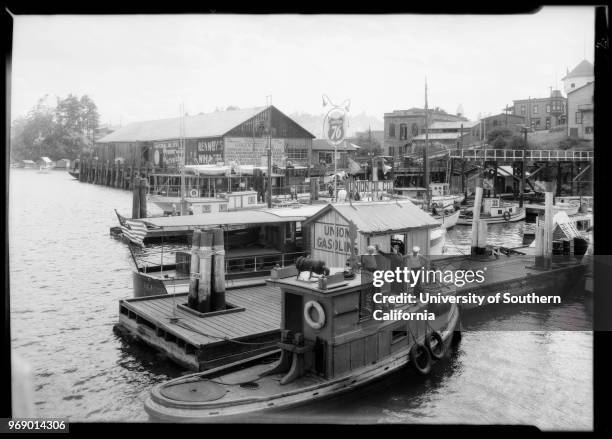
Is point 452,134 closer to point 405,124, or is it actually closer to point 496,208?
point 496,208

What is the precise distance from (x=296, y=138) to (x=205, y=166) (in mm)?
6756

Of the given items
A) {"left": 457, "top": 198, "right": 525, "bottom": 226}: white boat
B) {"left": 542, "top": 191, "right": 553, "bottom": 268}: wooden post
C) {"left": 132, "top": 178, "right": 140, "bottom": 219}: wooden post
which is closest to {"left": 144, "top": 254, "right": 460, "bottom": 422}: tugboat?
{"left": 542, "top": 191, "right": 553, "bottom": 268}: wooden post

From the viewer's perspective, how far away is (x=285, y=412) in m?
7.52

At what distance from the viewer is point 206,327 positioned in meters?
10.8

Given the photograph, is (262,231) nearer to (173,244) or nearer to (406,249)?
(406,249)

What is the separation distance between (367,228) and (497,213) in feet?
72.5

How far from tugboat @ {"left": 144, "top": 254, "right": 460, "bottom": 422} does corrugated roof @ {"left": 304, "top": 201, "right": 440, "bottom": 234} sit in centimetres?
263

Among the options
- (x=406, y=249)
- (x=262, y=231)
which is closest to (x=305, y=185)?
(x=262, y=231)

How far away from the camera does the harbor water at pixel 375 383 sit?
883 centimetres

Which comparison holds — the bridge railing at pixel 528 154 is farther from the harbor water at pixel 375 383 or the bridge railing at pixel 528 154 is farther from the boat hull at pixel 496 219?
the harbor water at pixel 375 383

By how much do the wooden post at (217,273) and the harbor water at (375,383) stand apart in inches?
58.2

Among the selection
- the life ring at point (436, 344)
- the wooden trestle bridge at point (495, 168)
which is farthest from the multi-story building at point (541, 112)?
the life ring at point (436, 344)

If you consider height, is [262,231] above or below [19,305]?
above

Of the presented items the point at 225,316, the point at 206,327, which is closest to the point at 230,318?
the point at 225,316
